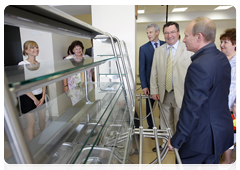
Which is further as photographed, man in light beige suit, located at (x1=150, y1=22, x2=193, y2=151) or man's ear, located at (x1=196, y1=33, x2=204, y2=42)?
man in light beige suit, located at (x1=150, y1=22, x2=193, y2=151)

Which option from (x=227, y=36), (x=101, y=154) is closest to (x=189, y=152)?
(x=101, y=154)

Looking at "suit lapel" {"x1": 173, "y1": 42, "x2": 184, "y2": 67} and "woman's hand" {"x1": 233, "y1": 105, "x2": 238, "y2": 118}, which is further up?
"suit lapel" {"x1": 173, "y1": 42, "x2": 184, "y2": 67}

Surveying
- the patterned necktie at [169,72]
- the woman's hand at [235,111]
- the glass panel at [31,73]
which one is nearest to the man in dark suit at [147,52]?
the patterned necktie at [169,72]

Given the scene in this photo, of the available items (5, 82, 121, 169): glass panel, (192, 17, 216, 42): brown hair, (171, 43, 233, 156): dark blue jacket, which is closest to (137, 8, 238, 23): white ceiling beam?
(192, 17, 216, 42): brown hair

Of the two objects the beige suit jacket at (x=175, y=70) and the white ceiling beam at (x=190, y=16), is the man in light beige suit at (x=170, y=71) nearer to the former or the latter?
the beige suit jacket at (x=175, y=70)

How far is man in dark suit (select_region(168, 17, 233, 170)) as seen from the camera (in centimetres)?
120

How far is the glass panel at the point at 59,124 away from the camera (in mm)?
619

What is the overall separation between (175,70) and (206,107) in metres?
1.02

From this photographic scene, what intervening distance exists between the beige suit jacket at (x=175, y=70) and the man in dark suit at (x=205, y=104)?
790 millimetres

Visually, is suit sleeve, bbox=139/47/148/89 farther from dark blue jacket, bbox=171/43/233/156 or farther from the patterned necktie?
dark blue jacket, bbox=171/43/233/156

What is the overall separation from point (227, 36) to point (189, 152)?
166 cm

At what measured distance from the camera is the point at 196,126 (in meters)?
1.32

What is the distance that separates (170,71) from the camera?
2291mm
